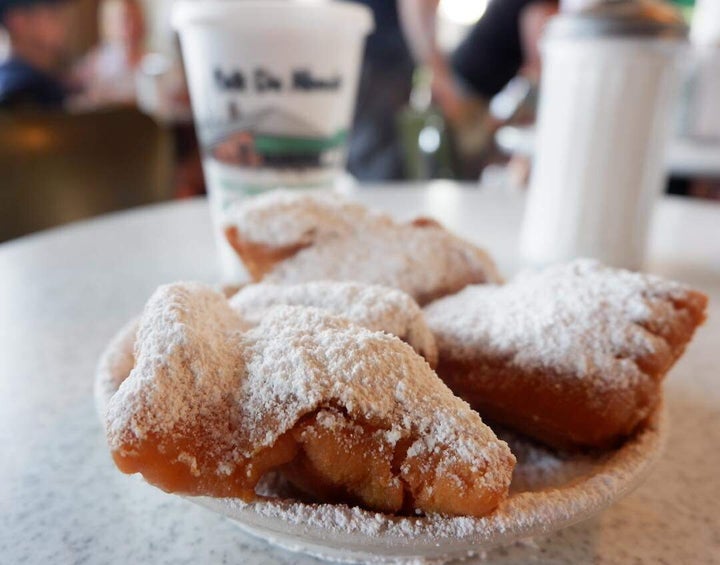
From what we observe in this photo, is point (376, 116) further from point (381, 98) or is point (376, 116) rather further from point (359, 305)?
point (359, 305)

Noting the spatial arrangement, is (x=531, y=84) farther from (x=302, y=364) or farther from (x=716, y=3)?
(x=302, y=364)

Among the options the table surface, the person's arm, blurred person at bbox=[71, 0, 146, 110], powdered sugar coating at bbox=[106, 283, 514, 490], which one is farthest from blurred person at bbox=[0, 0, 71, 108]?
powdered sugar coating at bbox=[106, 283, 514, 490]

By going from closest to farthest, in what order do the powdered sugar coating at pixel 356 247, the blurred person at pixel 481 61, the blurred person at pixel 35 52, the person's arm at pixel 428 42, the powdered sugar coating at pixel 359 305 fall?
the powdered sugar coating at pixel 359 305, the powdered sugar coating at pixel 356 247, the person's arm at pixel 428 42, the blurred person at pixel 481 61, the blurred person at pixel 35 52

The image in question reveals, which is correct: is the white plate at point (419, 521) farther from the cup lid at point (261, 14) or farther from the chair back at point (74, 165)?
the chair back at point (74, 165)

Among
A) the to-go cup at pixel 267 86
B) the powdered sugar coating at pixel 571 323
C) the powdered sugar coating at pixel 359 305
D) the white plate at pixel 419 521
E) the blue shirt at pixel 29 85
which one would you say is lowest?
the blue shirt at pixel 29 85

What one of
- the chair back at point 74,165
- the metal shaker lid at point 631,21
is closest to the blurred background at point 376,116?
the chair back at point 74,165

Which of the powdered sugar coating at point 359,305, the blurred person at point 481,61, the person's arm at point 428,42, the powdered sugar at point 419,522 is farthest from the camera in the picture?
the blurred person at point 481,61

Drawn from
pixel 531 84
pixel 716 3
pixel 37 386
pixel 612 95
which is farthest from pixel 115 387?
pixel 531 84
